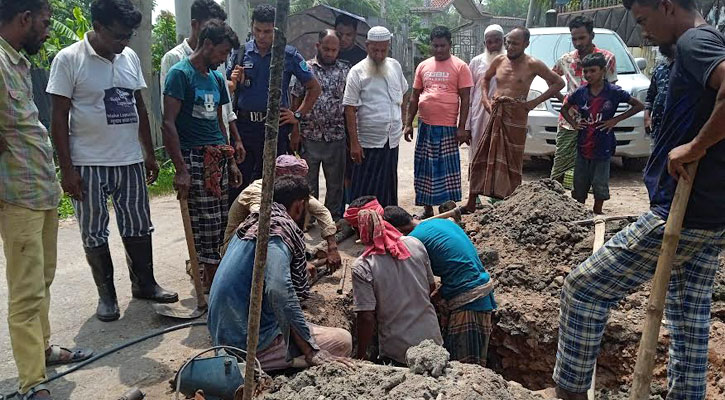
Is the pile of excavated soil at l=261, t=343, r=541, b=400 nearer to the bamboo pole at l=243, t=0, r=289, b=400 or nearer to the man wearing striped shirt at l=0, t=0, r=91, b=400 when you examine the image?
the bamboo pole at l=243, t=0, r=289, b=400

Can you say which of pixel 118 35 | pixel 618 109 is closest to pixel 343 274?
pixel 118 35

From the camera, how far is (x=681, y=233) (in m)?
2.56

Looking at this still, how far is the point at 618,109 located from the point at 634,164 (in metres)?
1.47

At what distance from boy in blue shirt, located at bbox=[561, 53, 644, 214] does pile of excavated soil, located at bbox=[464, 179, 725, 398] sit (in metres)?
0.65

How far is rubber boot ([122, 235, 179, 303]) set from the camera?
4.27 m

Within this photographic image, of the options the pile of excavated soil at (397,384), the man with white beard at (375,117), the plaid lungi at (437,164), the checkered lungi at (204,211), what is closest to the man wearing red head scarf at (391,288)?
the pile of excavated soil at (397,384)

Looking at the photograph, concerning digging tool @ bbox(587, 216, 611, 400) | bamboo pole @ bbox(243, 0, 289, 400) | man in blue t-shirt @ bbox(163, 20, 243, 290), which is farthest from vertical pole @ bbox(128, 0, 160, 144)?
bamboo pole @ bbox(243, 0, 289, 400)

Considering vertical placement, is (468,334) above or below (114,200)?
below

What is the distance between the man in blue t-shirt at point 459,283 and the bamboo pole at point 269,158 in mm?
1826

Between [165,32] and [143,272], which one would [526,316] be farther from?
[165,32]

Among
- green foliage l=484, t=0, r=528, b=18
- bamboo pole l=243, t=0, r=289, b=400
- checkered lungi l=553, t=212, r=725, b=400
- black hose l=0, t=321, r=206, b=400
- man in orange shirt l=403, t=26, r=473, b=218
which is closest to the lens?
bamboo pole l=243, t=0, r=289, b=400

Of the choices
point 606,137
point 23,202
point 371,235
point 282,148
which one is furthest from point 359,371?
point 606,137

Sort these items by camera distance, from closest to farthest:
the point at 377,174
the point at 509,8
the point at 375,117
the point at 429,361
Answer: the point at 429,361 → the point at 375,117 → the point at 377,174 → the point at 509,8

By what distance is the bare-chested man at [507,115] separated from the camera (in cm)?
605
